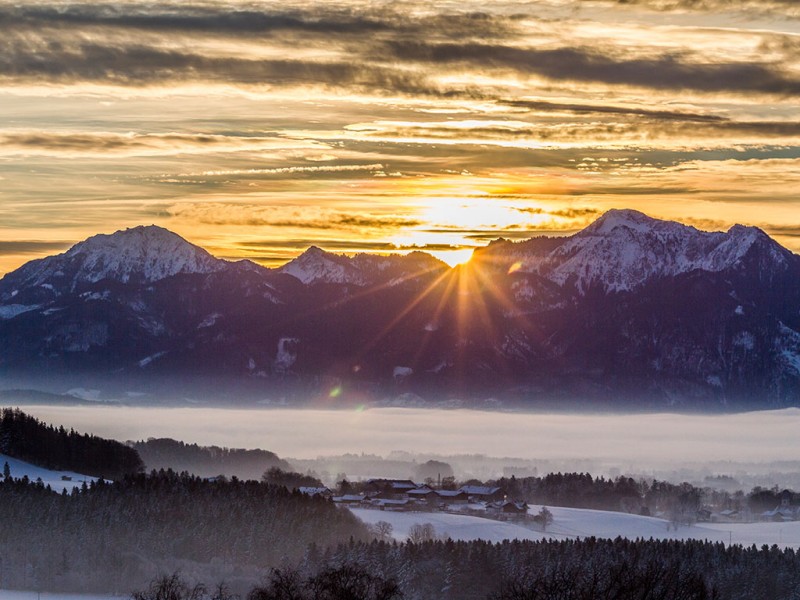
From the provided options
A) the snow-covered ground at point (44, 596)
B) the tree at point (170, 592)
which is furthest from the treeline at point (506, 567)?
the tree at point (170, 592)

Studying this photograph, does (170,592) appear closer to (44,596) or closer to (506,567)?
(44,596)

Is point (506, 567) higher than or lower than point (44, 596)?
higher

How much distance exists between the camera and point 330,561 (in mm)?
182500

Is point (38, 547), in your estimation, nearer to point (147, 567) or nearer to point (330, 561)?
point (147, 567)

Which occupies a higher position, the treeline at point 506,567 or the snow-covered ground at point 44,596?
the treeline at point 506,567

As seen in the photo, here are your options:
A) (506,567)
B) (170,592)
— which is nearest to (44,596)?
(170,592)

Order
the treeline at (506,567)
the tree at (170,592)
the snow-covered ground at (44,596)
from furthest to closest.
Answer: the treeline at (506,567) < the snow-covered ground at (44,596) < the tree at (170,592)

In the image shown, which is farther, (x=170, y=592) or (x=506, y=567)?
(x=506, y=567)

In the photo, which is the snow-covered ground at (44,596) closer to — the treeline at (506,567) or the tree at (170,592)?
the tree at (170,592)

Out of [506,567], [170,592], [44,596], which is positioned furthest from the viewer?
[506,567]

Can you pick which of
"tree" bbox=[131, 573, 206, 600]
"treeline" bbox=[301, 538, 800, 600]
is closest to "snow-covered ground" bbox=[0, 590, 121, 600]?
"tree" bbox=[131, 573, 206, 600]

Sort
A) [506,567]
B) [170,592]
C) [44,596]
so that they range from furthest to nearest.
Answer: [506,567], [44,596], [170,592]

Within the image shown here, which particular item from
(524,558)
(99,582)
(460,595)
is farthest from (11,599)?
(524,558)

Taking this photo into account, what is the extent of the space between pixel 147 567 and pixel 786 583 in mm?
76270
